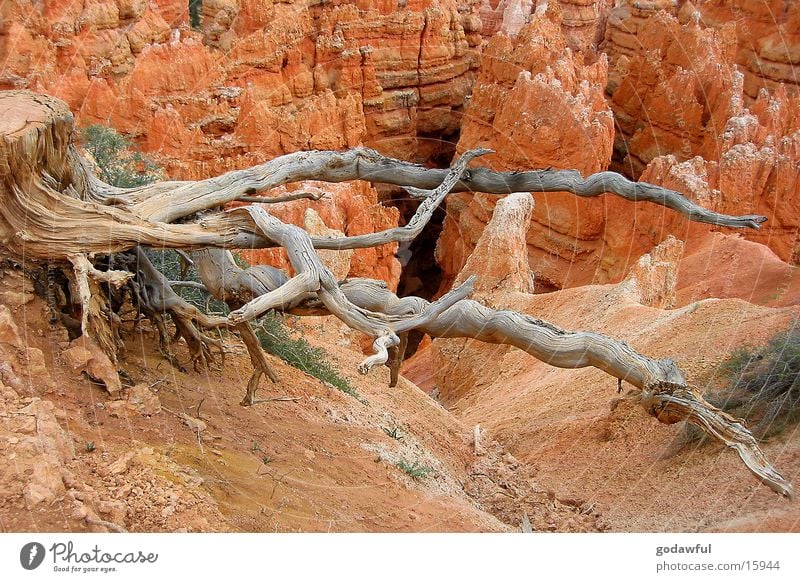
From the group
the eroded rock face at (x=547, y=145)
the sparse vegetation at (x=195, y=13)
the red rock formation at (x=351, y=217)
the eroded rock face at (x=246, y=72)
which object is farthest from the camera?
the sparse vegetation at (x=195, y=13)

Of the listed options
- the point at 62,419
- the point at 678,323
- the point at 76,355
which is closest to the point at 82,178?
the point at 76,355

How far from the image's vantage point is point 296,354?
894 centimetres

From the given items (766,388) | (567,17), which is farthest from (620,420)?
(567,17)

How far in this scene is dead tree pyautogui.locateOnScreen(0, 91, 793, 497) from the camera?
5.61 metres

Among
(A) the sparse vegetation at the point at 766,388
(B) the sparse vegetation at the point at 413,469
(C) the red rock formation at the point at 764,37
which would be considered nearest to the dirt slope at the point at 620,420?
(A) the sparse vegetation at the point at 766,388

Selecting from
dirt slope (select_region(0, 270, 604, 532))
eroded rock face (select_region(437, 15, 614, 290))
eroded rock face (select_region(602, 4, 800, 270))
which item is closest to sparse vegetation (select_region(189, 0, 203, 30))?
eroded rock face (select_region(437, 15, 614, 290))

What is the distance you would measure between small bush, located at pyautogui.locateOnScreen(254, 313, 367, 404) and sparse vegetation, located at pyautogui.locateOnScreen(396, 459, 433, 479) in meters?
1.91

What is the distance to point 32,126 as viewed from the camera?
5.62 m

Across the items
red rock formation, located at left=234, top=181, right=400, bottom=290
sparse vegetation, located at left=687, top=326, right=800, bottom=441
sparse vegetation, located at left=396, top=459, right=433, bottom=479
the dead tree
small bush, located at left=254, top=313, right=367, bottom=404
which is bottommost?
red rock formation, located at left=234, top=181, right=400, bottom=290

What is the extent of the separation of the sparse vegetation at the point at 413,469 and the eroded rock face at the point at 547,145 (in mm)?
13708

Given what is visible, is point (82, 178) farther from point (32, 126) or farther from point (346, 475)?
point (346, 475)

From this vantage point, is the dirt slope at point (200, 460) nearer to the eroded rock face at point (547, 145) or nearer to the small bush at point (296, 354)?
the small bush at point (296, 354)

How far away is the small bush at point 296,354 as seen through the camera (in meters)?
8.81

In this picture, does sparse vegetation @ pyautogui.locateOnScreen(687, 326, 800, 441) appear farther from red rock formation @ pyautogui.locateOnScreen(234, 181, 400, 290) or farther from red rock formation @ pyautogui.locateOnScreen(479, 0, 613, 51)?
red rock formation @ pyautogui.locateOnScreen(479, 0, 613, 51)
